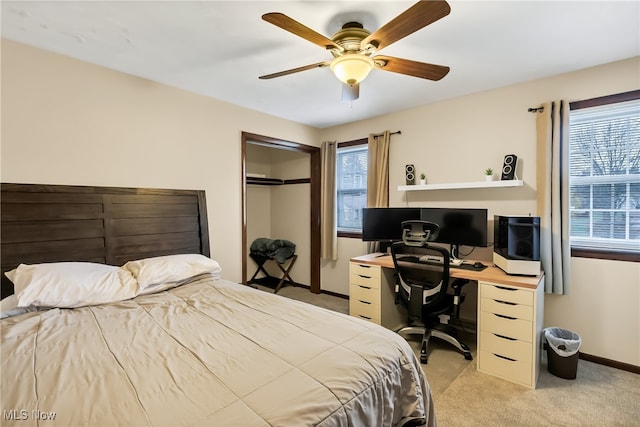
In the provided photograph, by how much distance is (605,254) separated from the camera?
245 centimetres

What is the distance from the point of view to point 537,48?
2.17m

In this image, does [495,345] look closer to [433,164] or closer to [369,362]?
[369,362]

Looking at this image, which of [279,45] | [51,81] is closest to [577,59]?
[279,45]

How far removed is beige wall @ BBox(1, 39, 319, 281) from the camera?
6.89ft

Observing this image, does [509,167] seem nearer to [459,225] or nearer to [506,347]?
[459,225]

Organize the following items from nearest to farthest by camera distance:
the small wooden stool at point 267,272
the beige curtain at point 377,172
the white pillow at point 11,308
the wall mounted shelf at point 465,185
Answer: the white pillow at point 11,308
the wall mounted shelf at point 465,185
the beige curtain at point 377,172
the small wooden stool at point 267,272

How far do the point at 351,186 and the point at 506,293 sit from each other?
2.44 meters

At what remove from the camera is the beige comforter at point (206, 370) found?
920 mm

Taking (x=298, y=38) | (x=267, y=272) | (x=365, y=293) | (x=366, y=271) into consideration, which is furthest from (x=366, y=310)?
(x=267, y=272)

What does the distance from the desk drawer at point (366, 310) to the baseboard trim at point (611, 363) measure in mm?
1764

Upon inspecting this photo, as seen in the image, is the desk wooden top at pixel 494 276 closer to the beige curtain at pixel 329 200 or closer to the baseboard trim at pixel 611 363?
the baseboard trim at pixel 611 363

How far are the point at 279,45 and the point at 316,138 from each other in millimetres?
2286

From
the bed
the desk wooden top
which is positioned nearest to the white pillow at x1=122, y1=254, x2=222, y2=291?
the bed

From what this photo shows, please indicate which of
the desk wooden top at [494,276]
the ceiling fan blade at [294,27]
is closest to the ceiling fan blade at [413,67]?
the ceiling fan blade at [294,27]
